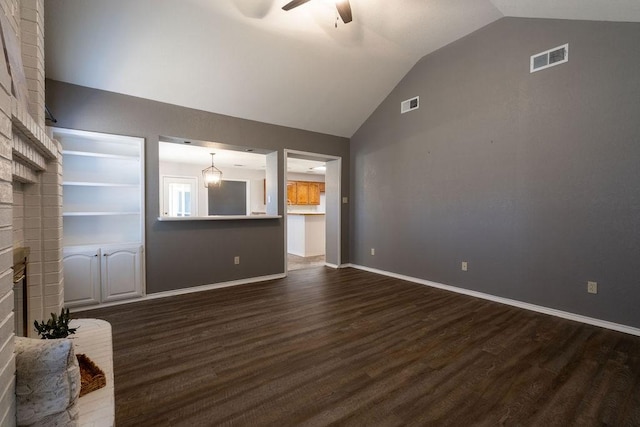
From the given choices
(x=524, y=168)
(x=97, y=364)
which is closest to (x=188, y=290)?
(x=97, y=364)

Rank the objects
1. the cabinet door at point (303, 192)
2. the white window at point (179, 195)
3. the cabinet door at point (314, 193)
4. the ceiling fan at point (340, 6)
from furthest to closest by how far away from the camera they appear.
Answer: the cabinet door at point (314, 193), the cabinet door at point (303, 192), the white window at point (179, 195), the ceiling fan at point (340, 6)

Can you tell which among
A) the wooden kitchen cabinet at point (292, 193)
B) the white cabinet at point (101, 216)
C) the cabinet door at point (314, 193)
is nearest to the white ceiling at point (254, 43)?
the white cabinet at point (101, 216)

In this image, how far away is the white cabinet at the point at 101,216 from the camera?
3.14 meters

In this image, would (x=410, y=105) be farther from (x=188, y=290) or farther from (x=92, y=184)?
(x=92, y=184)

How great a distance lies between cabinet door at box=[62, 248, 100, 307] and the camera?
3.04 meters

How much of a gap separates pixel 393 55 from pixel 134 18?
3.14 m

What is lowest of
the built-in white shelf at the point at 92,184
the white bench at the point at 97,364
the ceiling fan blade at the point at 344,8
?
the white bench at the point at 97,364

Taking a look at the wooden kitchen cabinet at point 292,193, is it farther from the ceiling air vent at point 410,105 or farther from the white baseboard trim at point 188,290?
the ceiling air vent at point 410,105

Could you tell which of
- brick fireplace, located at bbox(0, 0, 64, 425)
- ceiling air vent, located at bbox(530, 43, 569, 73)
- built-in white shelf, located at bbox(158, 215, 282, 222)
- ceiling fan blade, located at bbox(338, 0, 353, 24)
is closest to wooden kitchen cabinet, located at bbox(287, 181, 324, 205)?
built-in white shelf, located at bbox(158, 215, 282, 222)

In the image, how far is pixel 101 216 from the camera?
3.46 meters

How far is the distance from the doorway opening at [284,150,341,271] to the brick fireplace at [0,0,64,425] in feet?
9.83

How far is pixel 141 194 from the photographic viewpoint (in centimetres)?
349

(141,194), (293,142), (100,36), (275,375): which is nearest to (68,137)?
(141,194)

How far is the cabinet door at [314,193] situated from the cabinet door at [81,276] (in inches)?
269
